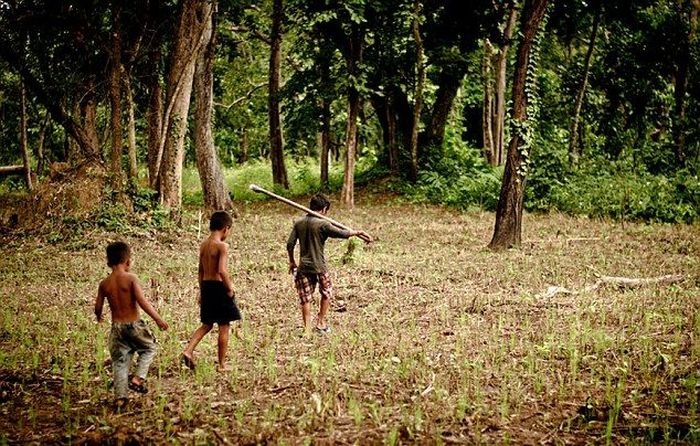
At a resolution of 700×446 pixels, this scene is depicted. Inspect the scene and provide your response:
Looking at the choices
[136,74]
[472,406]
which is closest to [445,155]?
[136,74]

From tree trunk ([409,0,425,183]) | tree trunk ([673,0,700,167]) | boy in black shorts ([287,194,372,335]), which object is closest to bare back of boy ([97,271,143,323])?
boy in black shorts ([287,194,372,335])

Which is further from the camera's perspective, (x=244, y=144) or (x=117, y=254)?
(x=244, y=144)

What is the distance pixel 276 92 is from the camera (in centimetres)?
2625

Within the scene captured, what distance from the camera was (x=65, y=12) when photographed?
1828 cm

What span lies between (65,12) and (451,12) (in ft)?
42.0

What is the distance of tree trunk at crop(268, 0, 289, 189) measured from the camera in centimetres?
2583

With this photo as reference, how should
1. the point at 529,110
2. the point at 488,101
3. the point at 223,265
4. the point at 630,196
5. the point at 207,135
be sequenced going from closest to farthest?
the point at 223,265
the point at 529,110
the point at 207,135
the point at 630,196
the point at 488,101

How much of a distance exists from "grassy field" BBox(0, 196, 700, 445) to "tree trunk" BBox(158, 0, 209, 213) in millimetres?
4246

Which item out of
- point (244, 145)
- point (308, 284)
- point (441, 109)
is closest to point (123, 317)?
point (308, 284)

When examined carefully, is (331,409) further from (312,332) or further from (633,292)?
(633,292)

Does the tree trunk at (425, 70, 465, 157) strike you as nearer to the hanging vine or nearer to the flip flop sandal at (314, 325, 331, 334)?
the hanging vine

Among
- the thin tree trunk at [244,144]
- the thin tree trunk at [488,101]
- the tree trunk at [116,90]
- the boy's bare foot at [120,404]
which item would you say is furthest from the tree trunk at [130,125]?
the thin tree trunk at [244,144]

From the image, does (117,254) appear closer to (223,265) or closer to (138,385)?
(223,265)

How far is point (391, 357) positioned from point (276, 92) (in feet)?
66.3
